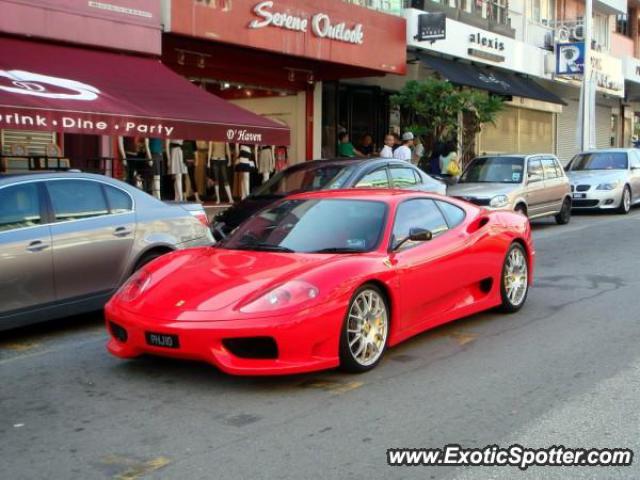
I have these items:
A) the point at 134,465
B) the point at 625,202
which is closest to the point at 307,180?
the point at 134,465

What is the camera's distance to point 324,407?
4930 mm

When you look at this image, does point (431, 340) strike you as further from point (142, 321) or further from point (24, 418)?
point (24, 418)

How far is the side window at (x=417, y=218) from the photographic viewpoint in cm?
628

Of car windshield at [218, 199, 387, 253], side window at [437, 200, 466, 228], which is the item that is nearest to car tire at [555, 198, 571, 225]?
side window at [437, 200, 466, 228]

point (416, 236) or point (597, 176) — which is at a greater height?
point (597, 176)

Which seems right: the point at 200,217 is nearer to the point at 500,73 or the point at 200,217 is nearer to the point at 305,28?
the point at 305,28

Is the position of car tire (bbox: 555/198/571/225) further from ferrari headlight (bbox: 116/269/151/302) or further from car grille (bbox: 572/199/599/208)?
ferrari headlight (bbox: 116/269/151/302)

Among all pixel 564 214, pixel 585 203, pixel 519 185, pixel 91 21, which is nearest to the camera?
pixel 91 21

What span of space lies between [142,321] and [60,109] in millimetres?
6124

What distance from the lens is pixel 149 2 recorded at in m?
14.5

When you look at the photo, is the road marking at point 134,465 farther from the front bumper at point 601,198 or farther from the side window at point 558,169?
the front bumper at point 601,198

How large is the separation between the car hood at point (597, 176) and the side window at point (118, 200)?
13542mm

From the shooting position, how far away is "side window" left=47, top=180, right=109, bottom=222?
23.7 ft

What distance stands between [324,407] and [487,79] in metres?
20.2
